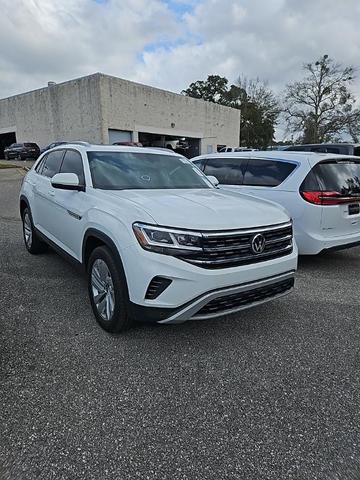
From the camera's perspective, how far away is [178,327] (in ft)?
10.7

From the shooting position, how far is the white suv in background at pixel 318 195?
461 cm

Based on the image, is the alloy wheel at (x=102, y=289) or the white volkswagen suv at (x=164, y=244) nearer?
the white volkswagen suv at (x=164, y=244)

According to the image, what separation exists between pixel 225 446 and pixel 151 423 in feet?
1.54

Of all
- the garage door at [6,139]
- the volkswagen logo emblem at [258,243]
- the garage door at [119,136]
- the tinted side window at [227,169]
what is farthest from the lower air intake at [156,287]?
the garage door at [6,139]

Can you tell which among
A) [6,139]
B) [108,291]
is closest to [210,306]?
[108,291]

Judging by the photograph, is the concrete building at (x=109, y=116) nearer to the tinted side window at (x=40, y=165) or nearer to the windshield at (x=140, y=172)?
the tinted side window at (x=40, y=165)

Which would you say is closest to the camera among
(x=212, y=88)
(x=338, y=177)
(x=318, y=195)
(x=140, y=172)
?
(x=140, y=172)

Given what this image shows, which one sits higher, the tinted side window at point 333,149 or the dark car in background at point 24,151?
A: the dark car in background at point 24,151

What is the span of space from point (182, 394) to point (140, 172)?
2.43 metres

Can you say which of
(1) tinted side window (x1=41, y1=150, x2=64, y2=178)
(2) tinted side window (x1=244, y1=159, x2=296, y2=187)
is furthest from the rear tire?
(2) tinted side window (x1=244, y1=159, x2=296, y2=187)

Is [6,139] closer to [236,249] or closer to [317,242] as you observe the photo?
[317,242]

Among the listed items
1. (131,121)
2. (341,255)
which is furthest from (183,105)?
(341,255)

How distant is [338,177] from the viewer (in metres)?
4.79

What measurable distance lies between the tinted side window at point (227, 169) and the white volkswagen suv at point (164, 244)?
2.13 metres
